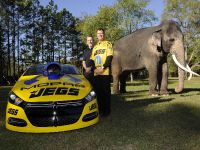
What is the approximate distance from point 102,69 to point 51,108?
2.02 metres

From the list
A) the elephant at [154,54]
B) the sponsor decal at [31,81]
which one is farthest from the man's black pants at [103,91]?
the elephant at [154,54]

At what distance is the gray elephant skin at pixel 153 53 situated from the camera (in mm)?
13031

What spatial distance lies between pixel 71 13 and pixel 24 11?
12845 millimetres

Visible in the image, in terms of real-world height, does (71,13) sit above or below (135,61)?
above

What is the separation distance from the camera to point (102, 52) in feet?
28.2

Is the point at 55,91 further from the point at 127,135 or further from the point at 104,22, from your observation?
the point at 104,22

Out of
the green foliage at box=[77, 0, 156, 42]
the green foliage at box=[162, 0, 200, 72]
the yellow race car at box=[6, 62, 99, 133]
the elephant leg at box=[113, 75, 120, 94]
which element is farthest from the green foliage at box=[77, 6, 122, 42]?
the yellow race car at box=[6, 62, 99, 133]

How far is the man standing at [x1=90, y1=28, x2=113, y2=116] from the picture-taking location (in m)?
8.54

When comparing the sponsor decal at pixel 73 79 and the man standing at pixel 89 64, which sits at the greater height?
the man standing at pixel 89 64

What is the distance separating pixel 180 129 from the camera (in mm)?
7266

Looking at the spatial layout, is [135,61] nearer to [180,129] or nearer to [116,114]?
[116,114]

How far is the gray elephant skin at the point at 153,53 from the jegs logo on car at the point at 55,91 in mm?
5681

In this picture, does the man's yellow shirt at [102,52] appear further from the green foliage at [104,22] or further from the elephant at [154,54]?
the green foliage at [104,22]

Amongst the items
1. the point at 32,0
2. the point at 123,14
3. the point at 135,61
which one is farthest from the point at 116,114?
the point at 32,0
